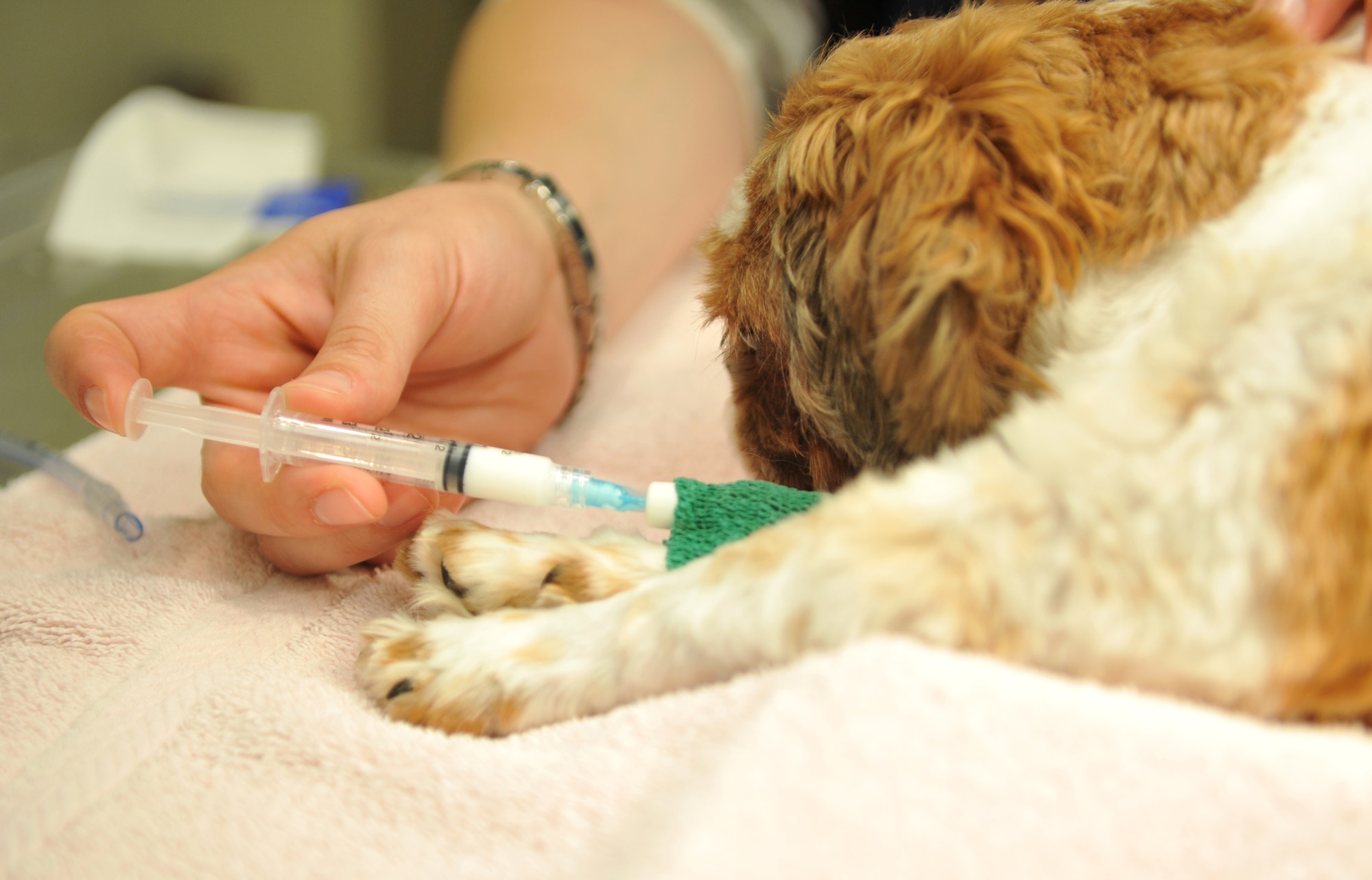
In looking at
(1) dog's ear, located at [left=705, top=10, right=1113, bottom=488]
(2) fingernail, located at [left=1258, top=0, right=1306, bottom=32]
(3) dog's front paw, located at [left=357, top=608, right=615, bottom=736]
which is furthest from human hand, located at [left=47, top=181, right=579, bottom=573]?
(2) fingernail, located at [left=1258, top=0, right=1306, bottom=32]

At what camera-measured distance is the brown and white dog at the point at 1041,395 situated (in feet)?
3.52

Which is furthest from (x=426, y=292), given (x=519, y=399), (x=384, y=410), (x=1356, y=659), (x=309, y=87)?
(x=309, y=87)

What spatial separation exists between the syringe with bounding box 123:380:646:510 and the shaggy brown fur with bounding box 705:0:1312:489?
432 mm

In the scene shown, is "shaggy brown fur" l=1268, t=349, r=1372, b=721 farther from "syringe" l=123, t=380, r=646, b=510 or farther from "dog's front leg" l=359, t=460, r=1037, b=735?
"syringe" l=123, t=380, r=646, b=510

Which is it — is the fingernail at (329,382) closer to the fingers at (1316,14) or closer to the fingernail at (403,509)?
the fingernail at (403,509)

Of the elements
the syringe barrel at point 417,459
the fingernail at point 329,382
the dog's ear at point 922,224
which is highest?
the dog's ear at point 922,224

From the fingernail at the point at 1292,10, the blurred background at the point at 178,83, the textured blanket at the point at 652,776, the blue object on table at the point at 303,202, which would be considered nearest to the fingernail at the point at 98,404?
the textured blanket at the point at 652,776

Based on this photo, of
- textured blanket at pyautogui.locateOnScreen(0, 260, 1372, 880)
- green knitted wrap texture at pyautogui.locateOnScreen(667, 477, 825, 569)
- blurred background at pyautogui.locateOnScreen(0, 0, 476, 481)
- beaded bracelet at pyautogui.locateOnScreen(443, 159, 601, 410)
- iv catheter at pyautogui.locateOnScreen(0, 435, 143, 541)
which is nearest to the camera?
textured blanket at pyautogui.locateOnScreen(0, 260, 1372, 880)

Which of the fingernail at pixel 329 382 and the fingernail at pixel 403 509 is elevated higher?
the fingernail at pixel 329 382

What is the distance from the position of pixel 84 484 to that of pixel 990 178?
1878 millimetres

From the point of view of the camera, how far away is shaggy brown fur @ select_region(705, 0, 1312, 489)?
1265 millimetres

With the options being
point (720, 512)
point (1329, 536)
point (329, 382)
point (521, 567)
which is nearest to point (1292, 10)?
point (1329, 536)

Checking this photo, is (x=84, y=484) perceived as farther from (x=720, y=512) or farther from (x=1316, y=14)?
(x=1316, y=14)

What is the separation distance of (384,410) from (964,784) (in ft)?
3.41
